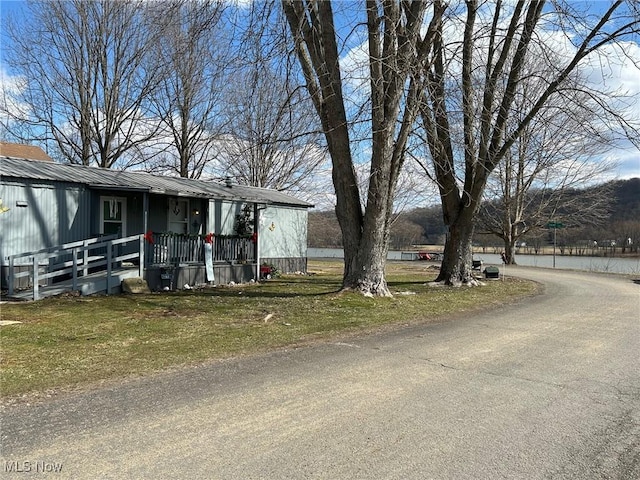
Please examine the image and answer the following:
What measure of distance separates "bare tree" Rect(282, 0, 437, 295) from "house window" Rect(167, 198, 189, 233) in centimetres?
672

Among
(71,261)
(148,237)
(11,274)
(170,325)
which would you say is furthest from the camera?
(148,237)

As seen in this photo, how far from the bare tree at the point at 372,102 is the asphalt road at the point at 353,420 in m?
5.17

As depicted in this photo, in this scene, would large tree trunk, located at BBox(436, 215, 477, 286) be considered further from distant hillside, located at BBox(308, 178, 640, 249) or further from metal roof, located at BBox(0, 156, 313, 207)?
distant hillside, located at BBox(308, 178, 640, 249)

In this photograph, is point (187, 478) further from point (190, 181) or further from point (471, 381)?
point (190, 181)

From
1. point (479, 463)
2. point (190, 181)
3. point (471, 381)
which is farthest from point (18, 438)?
point (190, 181)

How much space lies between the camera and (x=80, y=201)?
43.7 ft

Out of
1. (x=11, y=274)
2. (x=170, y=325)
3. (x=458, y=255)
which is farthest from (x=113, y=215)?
(x=458, y=255)

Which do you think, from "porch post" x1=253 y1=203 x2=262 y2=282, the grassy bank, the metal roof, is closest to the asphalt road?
the grassy bank

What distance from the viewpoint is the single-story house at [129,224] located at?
11.9 metres

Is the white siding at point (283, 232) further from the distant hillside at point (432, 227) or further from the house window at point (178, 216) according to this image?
the distant hillside at point (432, 227)

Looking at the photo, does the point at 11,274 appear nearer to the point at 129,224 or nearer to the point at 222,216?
the point at 129,224

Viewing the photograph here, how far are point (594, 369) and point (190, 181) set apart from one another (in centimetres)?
1490

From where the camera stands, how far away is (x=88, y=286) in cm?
1155

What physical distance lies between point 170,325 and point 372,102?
6.56 meters
